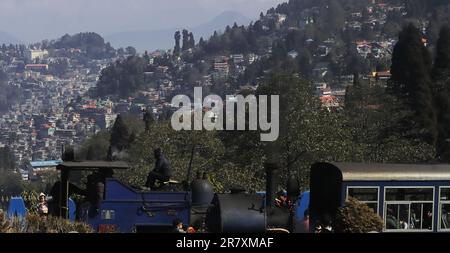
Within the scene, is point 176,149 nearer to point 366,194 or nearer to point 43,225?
point 366,194

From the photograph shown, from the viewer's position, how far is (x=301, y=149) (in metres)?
48.1

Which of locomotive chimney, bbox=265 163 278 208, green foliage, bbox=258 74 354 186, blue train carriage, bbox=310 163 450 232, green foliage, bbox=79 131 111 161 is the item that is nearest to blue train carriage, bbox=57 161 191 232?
locomotive chimney, bbox=265 163 278 208

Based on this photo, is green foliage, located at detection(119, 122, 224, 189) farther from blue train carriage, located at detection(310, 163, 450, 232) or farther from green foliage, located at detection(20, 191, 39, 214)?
blue train carriage, located at detection(310, 163, 450, 232)

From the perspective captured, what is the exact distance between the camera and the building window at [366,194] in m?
17.8

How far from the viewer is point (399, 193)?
714 inches

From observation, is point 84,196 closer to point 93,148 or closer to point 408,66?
point 408,66

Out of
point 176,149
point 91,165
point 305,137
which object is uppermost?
point 91,165

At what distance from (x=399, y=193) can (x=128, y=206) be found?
225 inches

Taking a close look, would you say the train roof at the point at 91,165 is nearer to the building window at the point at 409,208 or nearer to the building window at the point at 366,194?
the building window at the point at 366,194

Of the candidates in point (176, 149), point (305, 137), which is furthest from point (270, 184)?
point (176, 149)

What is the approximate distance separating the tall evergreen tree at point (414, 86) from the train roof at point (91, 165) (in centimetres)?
4049

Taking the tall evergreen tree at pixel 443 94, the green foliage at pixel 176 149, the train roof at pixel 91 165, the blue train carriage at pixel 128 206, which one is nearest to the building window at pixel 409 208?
the blue train carriage at pixel 128 206
